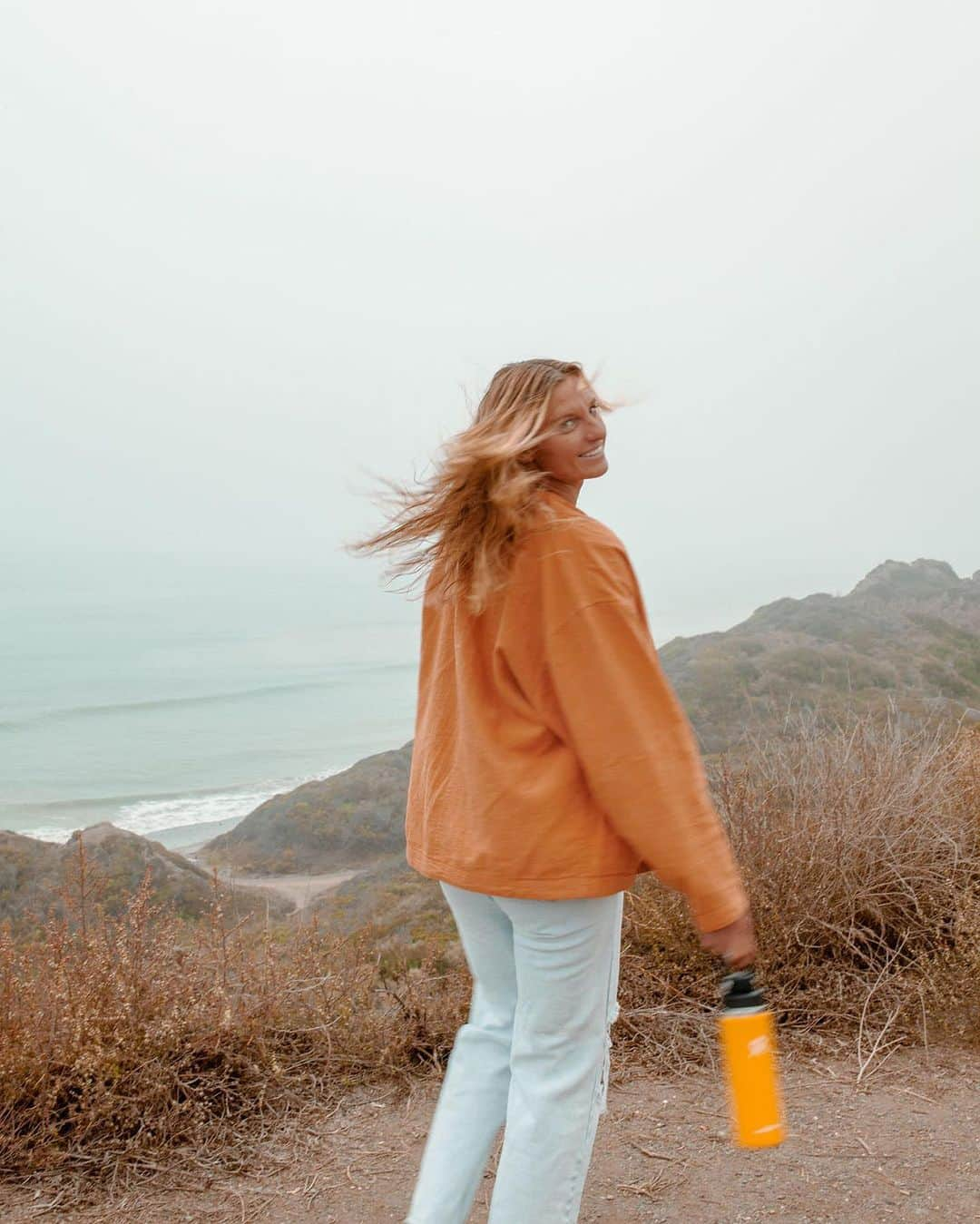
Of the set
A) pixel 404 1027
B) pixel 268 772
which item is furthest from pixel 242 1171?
pixel 268 772

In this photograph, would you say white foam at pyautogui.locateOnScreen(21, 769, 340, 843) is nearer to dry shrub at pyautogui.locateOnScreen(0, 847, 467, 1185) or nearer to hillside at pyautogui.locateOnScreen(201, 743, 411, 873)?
hillside at pyautogui.locateOnScreen(201, 743, 411, 873)

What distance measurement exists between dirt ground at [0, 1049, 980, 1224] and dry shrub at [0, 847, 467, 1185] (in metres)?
0.12

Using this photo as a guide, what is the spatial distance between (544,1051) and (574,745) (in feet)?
1.78

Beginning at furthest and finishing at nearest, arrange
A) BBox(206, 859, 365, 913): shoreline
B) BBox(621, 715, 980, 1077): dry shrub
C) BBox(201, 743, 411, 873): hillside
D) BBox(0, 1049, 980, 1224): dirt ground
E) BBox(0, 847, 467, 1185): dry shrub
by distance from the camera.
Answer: BBox(201, 743, 411, 873): hillside, BBox(206, 859, 365, 913): shoreline, BBox(621, 715, 980, 1077): dry shrub, BBox(0, 847, 467, 1185): dry shrub, BBox(0, 1049, 980, 1224): dirt ground

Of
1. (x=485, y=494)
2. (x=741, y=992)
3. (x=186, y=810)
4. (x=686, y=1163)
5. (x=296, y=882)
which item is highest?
(x=485, y=494)

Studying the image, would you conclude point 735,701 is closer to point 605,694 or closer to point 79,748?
point 605,694

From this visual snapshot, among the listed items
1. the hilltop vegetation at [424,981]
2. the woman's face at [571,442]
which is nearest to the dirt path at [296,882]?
the hilltop vegetation at [424,981]

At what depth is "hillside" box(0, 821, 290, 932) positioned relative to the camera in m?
4.79

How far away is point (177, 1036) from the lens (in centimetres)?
303

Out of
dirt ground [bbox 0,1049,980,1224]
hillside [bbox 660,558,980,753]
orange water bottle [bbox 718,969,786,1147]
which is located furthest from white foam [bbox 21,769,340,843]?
A: orange water bottle [bbox 718,969,786,1147]

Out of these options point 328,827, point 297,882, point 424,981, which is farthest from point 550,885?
point 328,827

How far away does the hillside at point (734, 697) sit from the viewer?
607cm

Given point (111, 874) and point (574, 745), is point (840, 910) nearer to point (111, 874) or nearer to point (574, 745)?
point (574, 745)

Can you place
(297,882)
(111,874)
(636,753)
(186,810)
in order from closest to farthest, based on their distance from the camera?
(636,753) < (111,874) < (297,882) < (186,810)
